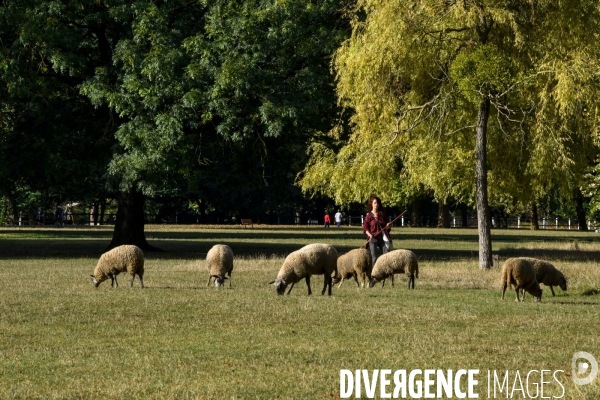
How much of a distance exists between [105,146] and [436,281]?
16.7 meters

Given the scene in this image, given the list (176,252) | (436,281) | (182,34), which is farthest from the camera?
(176,252)

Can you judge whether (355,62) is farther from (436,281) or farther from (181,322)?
(181,322)

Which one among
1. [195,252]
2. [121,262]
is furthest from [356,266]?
[195,252]

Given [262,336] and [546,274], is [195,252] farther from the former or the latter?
[262,336]

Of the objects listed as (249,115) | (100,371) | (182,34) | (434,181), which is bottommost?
(100,371)

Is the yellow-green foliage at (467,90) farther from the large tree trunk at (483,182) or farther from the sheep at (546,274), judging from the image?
the sheep at (546,274)

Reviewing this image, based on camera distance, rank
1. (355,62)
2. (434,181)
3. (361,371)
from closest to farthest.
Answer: (361,371) < (355,62) < (434,181)

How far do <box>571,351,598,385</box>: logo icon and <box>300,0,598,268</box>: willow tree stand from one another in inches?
604

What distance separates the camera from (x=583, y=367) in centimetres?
1113

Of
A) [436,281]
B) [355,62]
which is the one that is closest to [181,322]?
[436,281]

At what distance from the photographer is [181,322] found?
49.4 ft

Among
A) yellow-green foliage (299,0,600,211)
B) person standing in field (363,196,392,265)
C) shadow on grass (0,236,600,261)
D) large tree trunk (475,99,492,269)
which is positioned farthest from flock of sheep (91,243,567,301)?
shadow on grass (0,236,600,261)

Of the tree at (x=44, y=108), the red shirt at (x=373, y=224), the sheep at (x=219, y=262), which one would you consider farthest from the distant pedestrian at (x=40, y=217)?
the red shirt at (x=373, y=224)

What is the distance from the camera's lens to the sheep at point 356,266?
2142cm
